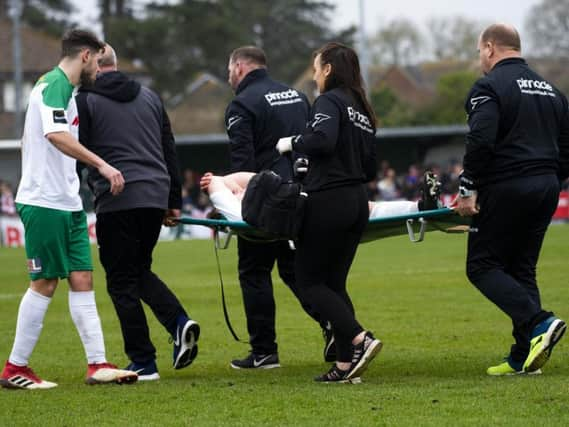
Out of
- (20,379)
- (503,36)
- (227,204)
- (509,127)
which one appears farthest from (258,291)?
(503,36)

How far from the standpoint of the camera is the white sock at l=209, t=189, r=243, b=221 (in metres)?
8.51

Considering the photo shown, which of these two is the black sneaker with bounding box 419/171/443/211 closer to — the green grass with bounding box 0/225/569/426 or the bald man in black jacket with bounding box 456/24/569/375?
the bald man in black jacket with bounding box 456/24/569/375

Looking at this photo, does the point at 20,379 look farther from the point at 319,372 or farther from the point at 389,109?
the point at 389,109

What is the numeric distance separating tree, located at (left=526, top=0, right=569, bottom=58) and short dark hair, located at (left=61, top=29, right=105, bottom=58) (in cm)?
6511

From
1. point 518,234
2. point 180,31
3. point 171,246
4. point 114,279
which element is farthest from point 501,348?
point 180,31

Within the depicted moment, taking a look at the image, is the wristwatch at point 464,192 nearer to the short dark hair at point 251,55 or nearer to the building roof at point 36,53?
the short dark hair at point 251,55

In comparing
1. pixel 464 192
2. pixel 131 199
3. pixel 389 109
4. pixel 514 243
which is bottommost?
pixel 389 109

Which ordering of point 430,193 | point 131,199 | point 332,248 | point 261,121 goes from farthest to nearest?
point 261,121
point 430,193
point 131,199
point 332,248

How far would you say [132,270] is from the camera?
8266 mm

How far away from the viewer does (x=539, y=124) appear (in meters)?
7.87

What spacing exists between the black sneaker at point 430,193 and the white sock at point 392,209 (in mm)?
118

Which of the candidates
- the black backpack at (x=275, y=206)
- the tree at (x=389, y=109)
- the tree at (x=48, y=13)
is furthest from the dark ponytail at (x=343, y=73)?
the tree at (x=48, y=13)

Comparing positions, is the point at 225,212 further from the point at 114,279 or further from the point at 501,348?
the point at 501,348

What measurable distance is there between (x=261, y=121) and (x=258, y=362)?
5.81ft
